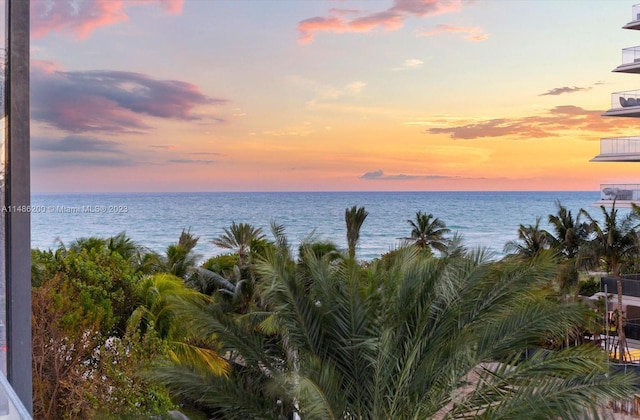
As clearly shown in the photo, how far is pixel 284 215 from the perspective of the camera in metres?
60.9

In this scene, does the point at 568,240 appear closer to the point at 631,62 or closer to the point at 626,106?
the point at 626,106

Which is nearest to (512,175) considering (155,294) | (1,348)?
(155,294)

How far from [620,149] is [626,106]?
155 centimetres

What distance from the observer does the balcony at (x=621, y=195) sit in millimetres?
25700

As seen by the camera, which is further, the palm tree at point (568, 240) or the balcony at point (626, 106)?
the palm tree at point (568, 240)

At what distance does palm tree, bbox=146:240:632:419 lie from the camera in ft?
17.0

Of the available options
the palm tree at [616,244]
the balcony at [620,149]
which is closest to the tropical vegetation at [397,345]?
the palm tree at [616,244]

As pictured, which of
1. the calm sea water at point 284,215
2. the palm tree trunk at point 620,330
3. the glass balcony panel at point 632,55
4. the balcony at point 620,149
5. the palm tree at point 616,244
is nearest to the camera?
the palm tree trunk at point 620,330

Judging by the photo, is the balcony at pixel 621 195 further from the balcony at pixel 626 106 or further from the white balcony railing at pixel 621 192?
the balcony at pixel 626 106

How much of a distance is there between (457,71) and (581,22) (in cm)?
1273

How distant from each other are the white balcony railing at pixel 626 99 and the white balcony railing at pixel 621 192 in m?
2.94

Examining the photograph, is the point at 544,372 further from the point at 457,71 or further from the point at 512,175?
the point at 512,175

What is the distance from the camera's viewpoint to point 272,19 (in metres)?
56.3

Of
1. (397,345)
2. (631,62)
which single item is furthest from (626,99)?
(397,345)
